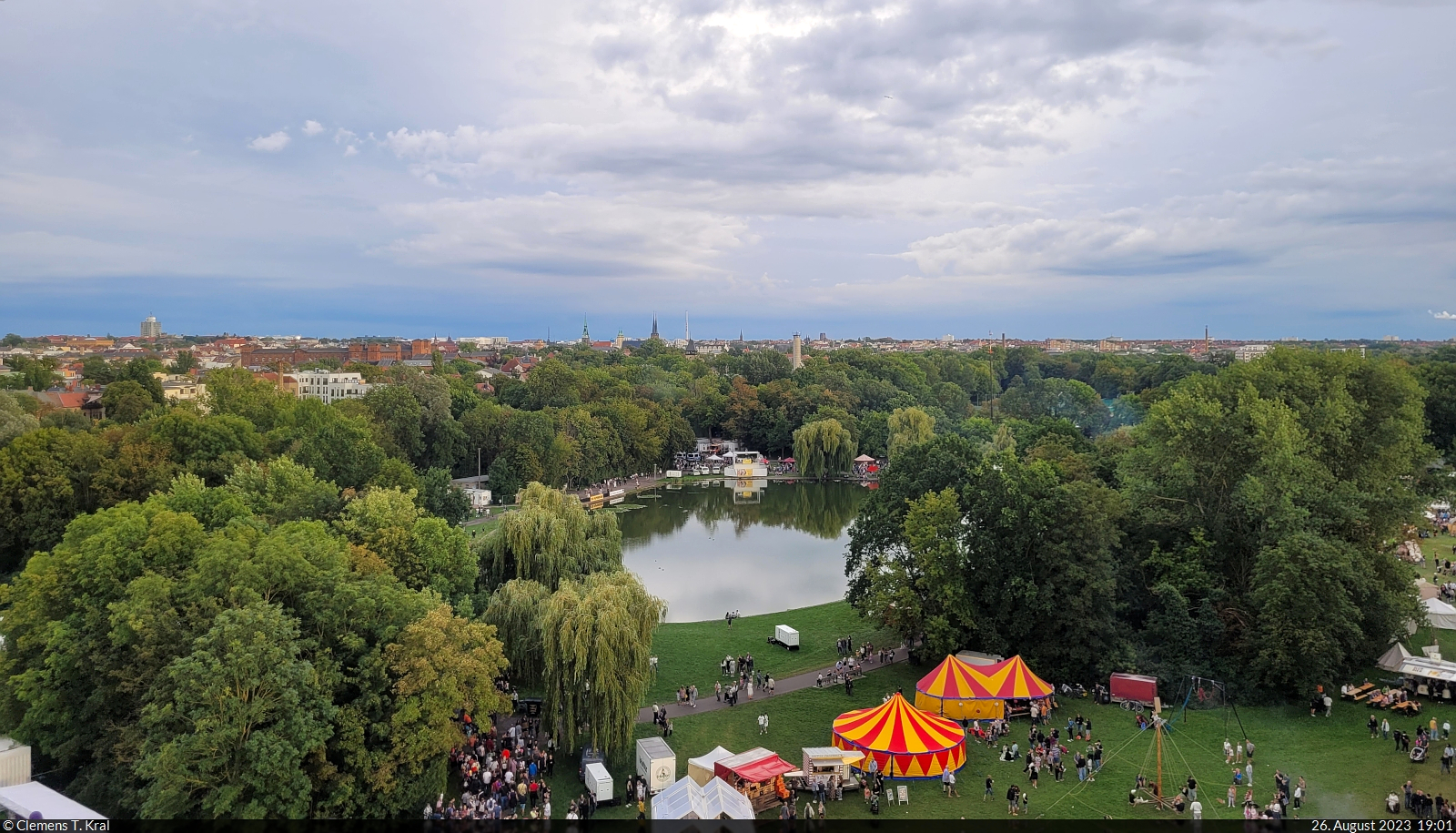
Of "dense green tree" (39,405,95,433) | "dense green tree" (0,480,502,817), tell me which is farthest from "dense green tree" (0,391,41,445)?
"dense green tree" (0,480,502,817)

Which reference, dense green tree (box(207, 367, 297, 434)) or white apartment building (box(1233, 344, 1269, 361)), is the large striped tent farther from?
dense green tree (box(207, 367, 297, 434))

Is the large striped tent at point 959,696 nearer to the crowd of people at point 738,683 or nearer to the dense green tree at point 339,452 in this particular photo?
the crowd of people at point 738,683

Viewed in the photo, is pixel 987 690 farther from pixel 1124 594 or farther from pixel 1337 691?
pixel 1337 691

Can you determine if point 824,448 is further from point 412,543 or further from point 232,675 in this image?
point 232,675

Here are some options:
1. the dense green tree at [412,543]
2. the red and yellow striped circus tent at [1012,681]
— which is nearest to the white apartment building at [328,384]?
the dense green tree at [412,543]

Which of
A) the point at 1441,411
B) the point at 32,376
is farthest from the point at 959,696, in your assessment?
the point at 32,376

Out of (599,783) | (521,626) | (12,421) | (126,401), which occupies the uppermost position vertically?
(126,401)
